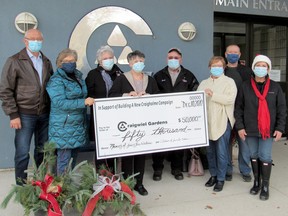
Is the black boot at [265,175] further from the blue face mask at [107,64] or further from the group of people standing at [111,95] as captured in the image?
the blue face mask at [107,64]

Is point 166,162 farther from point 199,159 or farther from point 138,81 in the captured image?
point 138,81

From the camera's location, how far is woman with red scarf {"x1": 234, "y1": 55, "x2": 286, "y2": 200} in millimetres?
3328

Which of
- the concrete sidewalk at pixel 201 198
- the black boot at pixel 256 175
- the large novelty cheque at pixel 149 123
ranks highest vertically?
the large novelty cheque at pixel 149 123

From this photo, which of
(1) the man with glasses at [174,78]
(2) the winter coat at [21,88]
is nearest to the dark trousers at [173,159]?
(1) the man with glasses at [174,78]

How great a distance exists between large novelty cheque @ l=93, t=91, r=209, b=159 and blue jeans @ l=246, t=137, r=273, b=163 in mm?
501

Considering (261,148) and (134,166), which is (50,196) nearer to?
(134,166)

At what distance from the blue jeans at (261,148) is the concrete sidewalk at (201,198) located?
0.45 m

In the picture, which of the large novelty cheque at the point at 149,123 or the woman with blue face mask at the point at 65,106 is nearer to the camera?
the woman with blue face mask at the point at 65,106

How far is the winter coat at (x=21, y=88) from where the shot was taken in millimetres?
3207

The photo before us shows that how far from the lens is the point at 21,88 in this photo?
10.7ft

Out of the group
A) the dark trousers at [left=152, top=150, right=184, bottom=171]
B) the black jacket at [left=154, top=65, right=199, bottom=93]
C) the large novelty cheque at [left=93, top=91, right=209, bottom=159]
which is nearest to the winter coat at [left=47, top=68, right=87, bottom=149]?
the large novelty cheque at [left=93, top=91, right=209, bottom=159]

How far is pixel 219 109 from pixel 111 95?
4.11 feet

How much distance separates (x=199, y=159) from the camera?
4.21 m

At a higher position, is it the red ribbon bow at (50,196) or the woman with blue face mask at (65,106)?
the woman with blue face mask at (65,106)
